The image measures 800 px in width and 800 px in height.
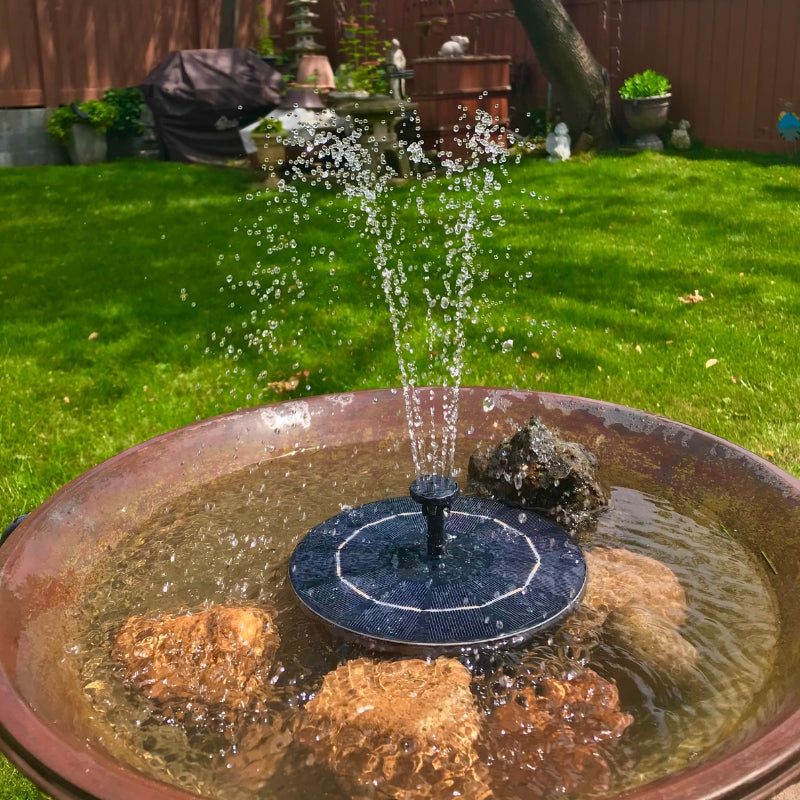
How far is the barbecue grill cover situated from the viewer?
10.9 metres

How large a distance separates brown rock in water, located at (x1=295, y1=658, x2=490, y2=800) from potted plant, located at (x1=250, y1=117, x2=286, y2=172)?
7941 millimetres

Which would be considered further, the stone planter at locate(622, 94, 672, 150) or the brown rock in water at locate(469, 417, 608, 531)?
the stone planter at locate(622, 94, 672, 150)

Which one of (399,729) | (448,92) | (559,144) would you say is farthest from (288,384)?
(559,144)

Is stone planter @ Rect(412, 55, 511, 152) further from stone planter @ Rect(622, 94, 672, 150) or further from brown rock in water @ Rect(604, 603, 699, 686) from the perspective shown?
brown rock in water @ Rect(604, 603, 699, 686)

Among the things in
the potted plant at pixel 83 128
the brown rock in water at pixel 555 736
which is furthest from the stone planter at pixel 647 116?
the brown rock in water at pixel 555 736

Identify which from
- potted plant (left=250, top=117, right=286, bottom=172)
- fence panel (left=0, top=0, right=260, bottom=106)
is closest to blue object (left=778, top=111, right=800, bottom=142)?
potted plant (left=250, top=117, right=286, bottom=172)

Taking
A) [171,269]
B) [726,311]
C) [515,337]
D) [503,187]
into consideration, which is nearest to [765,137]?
[503,187]

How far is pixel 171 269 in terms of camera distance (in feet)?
22.1

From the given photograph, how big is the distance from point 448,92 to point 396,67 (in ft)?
9.97

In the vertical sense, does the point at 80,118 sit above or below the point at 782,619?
above

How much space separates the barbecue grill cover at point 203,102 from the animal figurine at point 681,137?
5.07 m

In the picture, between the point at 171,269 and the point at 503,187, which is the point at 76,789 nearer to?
the point at 171,269

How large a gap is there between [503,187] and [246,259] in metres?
2.93

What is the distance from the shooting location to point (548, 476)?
2629 mm
